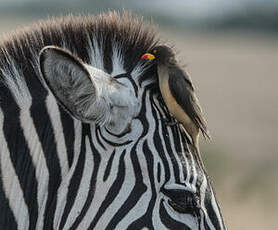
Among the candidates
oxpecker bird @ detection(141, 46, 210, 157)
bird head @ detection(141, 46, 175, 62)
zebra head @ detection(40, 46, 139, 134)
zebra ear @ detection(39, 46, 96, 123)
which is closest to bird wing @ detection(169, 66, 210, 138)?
oxpecker bird @ detection(141, 46, 210, 157)

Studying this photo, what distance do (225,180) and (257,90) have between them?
67.7 ft

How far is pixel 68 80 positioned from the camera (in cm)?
366

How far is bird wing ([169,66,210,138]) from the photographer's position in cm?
425

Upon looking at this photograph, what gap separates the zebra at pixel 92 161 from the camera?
12.6 feet

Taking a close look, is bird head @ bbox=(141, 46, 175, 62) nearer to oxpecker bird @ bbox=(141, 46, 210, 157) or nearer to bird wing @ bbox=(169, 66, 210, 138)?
oxpecker bird @ bbox=(141, 46, 210, 157)

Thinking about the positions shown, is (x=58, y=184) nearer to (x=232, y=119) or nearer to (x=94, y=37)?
(x=94, y=37)

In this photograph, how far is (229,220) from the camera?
15.4m

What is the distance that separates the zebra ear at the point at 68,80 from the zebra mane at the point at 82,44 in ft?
1.32

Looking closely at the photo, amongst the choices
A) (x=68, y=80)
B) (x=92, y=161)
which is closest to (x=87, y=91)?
(x=68, y=80)

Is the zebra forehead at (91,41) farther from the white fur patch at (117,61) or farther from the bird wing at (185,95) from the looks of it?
the bird wing at (185,95)

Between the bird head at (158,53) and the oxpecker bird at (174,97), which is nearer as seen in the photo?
the oxpecker bird at (174,97)

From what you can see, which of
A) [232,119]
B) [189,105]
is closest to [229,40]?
[232,119]

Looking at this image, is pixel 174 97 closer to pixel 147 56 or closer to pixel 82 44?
pixel 147 56

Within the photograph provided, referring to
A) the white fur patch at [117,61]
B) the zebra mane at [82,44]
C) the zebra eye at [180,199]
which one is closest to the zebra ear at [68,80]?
the zebra mane at [82,44]
